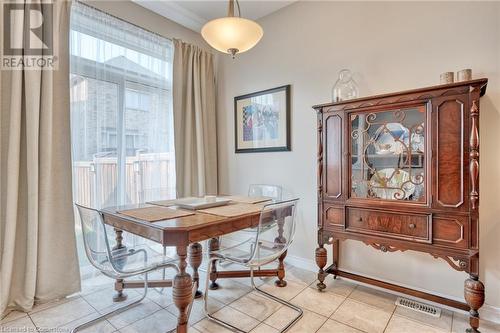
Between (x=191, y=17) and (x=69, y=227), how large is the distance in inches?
99.0

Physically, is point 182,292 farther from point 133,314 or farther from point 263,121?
point 263,121

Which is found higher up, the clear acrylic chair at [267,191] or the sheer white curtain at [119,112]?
the sheer white curtain at [119,112]

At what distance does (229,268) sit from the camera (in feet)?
8.73

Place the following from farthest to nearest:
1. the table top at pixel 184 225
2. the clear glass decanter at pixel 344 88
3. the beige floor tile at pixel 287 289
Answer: the clear glass decanter at pixel 344 88
the beige floor tile at pixel 287 289
the table top at pixel 184 225

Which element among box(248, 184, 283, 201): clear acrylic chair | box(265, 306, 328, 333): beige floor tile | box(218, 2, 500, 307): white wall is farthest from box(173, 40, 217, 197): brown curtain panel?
box(265, 306, 328, 333): beige floor tile

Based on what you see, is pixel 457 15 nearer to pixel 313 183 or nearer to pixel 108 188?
pixel 313 183

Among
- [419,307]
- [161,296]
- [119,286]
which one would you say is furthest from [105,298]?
[419,307]

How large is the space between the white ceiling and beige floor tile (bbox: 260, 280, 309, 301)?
284cm

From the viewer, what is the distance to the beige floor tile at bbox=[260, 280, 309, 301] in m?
2.15

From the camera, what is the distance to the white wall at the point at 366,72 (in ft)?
5.91

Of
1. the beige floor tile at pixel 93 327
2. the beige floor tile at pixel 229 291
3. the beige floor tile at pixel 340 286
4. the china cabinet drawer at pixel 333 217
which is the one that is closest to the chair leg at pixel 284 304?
the beige floor tile at pixel 229 291

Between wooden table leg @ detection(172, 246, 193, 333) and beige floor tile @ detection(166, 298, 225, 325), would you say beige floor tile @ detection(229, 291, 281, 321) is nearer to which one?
beige floor tile @ detection(166, 298, 225, 325)

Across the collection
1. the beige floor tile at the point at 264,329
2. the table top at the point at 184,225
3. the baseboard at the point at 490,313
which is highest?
the table top at the point at 184,225

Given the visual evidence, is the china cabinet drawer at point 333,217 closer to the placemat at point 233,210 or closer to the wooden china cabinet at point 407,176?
the wooden china cabinet at point 407,176
